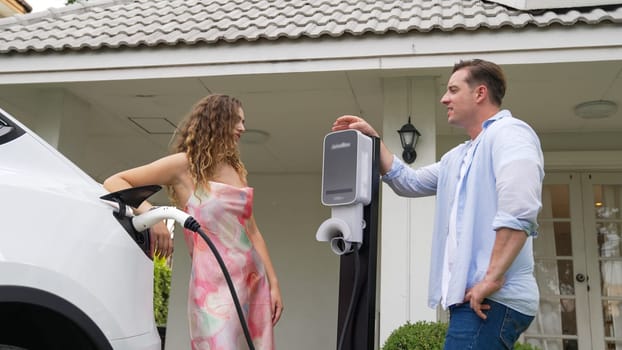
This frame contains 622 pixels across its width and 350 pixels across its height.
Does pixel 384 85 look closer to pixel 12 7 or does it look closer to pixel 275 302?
pixel 275 302

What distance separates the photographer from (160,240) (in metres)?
2.00

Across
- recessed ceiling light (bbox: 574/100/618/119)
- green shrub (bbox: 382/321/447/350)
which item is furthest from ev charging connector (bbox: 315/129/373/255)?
recessed ceiling light (bbox: 574/100/618/119)

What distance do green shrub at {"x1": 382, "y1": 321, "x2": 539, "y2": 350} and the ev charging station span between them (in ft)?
5.00

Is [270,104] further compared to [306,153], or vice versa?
[306,153]

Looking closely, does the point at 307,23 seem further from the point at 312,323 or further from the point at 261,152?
the point at 312,323

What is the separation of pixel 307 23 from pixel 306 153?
8.38 ft

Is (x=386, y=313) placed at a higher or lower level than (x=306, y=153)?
lower

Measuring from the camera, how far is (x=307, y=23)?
4574 millimetres

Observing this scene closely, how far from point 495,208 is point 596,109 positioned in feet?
12.7

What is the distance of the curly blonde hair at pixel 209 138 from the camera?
7.81ft

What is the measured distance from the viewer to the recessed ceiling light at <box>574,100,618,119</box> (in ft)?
15.8

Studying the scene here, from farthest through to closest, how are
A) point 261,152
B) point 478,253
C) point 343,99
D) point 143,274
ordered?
point 261,152 < point 343,99 < point 143,274 < point 478,253

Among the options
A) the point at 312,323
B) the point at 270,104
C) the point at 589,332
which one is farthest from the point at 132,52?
the point at 589,332

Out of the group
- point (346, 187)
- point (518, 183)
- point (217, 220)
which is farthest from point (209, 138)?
point (518, 183)
